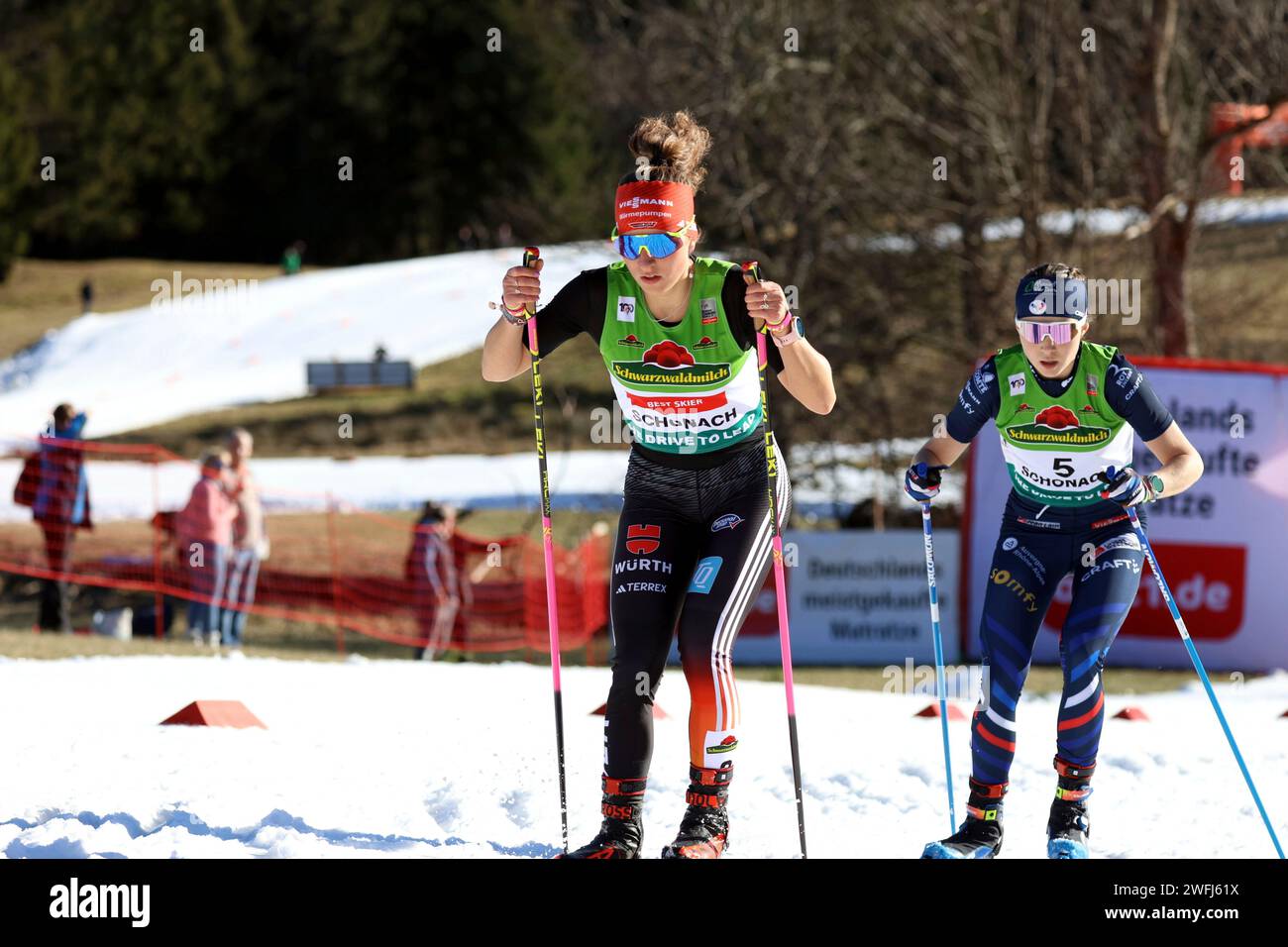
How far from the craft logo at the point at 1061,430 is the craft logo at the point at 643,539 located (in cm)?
138

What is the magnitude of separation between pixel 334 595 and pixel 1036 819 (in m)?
10.8

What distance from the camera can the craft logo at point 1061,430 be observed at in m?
5.38

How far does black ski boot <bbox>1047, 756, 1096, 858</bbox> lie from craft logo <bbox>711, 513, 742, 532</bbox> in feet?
4.64

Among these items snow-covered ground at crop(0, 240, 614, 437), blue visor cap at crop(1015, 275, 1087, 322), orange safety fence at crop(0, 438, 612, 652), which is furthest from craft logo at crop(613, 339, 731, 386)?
snow-covered ground at crop(0, 240, 614, 437)

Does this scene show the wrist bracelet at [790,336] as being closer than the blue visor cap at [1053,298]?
Yes

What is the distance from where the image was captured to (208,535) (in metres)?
12.3

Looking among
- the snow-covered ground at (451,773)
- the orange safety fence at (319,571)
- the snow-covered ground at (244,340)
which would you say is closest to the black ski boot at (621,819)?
the snow-covered ground at (451,773)

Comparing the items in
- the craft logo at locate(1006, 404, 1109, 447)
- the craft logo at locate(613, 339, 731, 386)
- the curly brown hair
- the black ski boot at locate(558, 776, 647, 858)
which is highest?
the curly brown hair

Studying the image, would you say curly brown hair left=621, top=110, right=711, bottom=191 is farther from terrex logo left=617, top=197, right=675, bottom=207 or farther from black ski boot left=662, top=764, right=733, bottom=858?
black ski boot left=662, top=764, right=733, bottom=858

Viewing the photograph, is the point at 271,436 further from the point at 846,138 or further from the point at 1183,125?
the point at 1183,125

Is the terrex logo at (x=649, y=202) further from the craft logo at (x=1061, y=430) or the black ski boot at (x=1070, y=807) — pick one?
the black ski boot at (x=1070, y=807)

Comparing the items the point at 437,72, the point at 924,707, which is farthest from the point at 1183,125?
the point at 437,72

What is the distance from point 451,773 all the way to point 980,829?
2031mm
